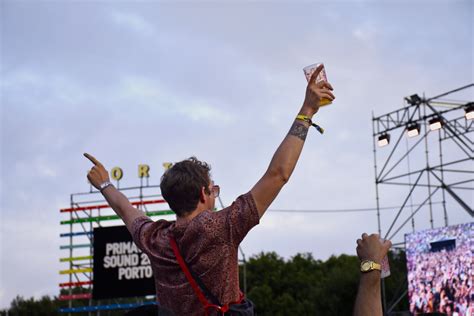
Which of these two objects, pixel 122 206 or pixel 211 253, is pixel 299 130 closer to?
pixel 211 253

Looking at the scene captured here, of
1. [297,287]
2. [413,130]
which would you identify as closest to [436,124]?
[413,130]

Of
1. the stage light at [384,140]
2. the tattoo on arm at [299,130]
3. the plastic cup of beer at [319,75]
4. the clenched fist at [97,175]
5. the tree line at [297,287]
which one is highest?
the stage light at [384,140]

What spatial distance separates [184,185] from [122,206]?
595mm

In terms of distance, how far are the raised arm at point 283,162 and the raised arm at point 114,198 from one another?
787 millimetres

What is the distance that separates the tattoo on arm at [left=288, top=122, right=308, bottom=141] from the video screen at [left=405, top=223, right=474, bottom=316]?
14957 mm

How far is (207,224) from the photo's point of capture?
258 centimetres

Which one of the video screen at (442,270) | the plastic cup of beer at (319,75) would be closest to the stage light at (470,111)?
the video screen at (442,270)

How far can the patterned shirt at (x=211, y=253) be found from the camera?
8.34ft

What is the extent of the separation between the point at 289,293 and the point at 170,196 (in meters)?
40.2

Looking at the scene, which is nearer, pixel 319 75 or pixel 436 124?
pixel 319 75

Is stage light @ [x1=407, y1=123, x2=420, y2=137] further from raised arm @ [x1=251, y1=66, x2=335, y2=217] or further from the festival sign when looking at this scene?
raised arm @ [x1=251, y1=66, x2=335, y2=217]

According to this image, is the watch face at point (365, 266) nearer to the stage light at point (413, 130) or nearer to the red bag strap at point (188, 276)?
the red bag strap at point (188, 276)

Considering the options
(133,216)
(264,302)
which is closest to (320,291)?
(264,302)

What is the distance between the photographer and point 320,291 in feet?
104
